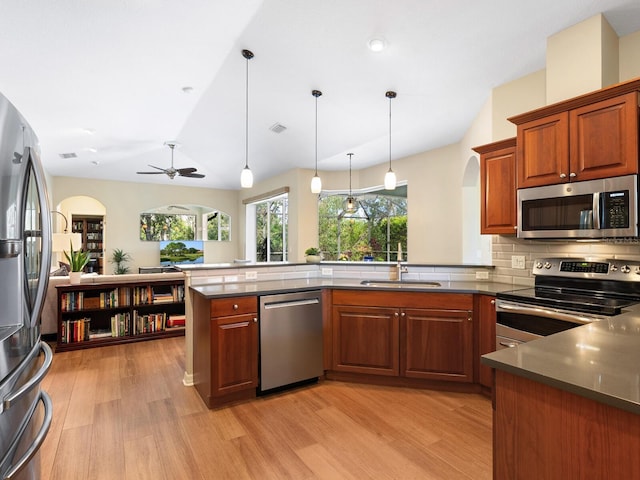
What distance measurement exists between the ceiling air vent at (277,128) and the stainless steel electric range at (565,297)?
3622 mm

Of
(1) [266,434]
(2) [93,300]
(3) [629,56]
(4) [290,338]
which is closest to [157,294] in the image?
(2) [93,300]

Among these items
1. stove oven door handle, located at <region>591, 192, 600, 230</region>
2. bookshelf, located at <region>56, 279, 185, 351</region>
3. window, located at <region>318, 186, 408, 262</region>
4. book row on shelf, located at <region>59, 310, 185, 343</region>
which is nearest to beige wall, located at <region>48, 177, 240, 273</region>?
window, located at <region>318, 186, 408, 262</region>

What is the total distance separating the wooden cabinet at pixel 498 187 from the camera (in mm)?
2740

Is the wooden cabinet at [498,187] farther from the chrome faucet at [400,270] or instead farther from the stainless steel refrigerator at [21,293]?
the stainless steel refrigerator at [21,293]

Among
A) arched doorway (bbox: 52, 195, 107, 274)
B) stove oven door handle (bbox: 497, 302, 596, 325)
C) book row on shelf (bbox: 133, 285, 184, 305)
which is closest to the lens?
stove oven door handle (bbox: 497, 302, 596, 325)

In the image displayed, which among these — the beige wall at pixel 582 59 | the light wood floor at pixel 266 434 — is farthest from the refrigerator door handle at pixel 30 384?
the beige wall at pixel 582 59

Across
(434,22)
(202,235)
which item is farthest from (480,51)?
(202,235)

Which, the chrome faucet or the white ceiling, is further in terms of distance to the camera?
the chrome faucet

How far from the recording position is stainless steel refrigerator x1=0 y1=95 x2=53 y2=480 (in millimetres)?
1078

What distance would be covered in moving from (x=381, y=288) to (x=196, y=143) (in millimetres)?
4662

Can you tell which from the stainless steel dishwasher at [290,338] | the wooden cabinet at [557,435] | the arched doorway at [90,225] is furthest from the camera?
the arched doorway at [90,225]

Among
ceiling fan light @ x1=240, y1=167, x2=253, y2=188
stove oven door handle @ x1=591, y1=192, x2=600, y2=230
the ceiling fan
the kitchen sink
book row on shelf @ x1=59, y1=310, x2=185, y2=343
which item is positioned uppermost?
the ceiling fan

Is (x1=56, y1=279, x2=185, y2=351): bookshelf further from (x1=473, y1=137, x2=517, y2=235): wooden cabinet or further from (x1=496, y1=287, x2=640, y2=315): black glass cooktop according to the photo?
(x1=496, y1=287, x2=640, y2=315): black glass cooktop

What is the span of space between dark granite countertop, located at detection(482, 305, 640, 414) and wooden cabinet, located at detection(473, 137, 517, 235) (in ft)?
5.24
